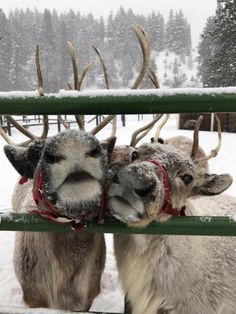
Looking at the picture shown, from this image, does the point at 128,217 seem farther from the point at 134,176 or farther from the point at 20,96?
the point at 20,96

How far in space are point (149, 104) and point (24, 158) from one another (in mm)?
696

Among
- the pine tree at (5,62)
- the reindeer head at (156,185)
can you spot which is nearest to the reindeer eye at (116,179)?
the reindeer head at (156,185)

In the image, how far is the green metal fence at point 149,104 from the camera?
169 centimetres

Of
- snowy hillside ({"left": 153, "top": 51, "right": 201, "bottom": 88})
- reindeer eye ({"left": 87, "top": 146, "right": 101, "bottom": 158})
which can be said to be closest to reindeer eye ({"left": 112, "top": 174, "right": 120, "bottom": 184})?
reindeer eye ({"left": 87, "top": 146, "right": 101, "bottom": 158})

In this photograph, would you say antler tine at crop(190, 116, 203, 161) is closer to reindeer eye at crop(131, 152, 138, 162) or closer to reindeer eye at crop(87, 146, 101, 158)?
reindeer eye at crop(131, 152, 138, 162)

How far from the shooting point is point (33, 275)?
305cm

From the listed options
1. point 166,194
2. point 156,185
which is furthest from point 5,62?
point 156,185

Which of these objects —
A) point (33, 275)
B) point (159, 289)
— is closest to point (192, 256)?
point (159, 289)

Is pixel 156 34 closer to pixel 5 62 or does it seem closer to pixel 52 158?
pixel 5 62

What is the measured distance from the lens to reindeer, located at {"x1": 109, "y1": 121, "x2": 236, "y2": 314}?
7.60 ft

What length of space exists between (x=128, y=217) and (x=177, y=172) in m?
0.58

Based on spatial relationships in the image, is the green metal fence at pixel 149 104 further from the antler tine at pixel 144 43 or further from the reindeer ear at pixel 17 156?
the antler tine at pixel 144 43

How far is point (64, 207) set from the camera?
1.79 metres

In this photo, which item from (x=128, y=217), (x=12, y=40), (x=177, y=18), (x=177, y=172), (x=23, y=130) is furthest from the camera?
(x=177, y=18)
